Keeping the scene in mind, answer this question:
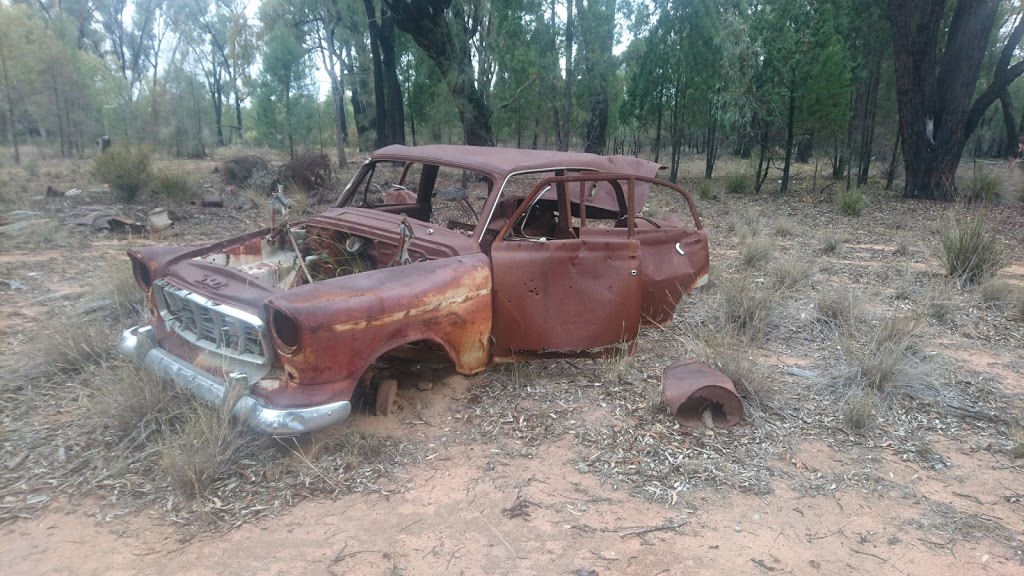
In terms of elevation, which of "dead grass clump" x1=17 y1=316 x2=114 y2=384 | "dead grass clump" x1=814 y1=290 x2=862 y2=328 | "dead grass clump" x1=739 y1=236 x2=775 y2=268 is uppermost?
"dead grass clump" x1=739 y1=236 x2=775 y2=268

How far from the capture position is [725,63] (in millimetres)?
13672

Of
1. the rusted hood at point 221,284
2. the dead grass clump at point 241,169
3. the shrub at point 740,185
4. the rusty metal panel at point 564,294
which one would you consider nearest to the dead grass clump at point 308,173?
the dead grass clump at point 241,169

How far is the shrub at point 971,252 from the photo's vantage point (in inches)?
253

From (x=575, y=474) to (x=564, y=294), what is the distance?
4.03ft

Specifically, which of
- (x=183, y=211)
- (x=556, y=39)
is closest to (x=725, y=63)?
(x=556, y=39)

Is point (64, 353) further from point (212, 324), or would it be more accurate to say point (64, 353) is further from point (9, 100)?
point (9, 100)

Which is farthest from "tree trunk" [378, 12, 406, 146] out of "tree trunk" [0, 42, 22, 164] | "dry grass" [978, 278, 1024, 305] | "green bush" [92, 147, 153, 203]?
"dry grass" [978, 278, 1024, 305]

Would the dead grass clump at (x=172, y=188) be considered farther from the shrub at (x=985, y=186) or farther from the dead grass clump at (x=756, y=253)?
the shrub at (x=985, y=186)

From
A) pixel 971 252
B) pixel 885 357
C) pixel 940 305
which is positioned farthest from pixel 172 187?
pixel 971 252

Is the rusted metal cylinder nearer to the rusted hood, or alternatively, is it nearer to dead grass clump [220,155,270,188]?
the rusted hood

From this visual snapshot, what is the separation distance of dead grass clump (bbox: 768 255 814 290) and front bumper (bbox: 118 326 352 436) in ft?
15.3

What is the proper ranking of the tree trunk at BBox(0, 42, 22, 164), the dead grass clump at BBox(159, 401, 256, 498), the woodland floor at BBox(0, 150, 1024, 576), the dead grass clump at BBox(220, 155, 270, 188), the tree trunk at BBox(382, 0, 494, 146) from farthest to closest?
the tree trunk at BBox(0, 42, 22, 164), the dead grass clump at BBox(220, 155, 270, 188), the tree trunk at BBox(382, 0, 494, 146), the dead grass clump at BBox(159, 401, 256, 498), the woodland floor at BBox(0, 150, 1024, 576)

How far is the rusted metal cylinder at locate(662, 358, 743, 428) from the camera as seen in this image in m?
3.62

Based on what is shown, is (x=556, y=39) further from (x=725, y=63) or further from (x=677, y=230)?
(x=677, y=230)
